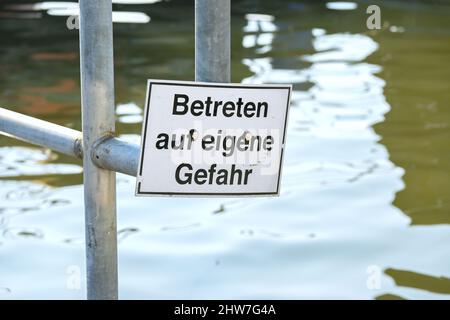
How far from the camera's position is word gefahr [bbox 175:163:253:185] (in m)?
1.57

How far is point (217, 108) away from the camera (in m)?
1.54

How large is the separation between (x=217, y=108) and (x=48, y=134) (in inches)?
14.4

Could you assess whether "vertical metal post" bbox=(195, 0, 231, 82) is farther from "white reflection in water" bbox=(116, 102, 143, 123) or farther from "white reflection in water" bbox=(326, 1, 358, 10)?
"white reflection in water" bbox=(326, 1, 358, 10)

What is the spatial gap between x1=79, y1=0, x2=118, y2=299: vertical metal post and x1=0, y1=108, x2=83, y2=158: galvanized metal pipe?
5cm

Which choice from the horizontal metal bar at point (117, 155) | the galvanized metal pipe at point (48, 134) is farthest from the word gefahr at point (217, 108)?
the galvanized metal pipe at point (48, 134)

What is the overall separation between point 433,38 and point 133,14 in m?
3.17

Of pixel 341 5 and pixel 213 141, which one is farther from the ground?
pixel 341 5

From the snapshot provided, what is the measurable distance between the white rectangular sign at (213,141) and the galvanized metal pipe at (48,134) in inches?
7.6

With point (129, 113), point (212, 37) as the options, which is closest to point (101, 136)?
point (212, 37)

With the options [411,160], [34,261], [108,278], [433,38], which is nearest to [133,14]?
[433,38]

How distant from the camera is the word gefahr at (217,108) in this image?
5.01 ft

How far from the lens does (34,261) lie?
4.52 m

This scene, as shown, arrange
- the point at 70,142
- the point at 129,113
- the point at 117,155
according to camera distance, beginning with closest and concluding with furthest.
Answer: the point at 117,155, the point at 70,142, the point at 129,113

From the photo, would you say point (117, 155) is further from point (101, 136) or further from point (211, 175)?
point (211, 175)
